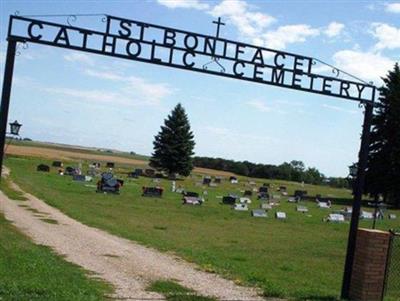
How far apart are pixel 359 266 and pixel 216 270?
4002 mm

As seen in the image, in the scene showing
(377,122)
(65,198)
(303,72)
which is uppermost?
(377,122)

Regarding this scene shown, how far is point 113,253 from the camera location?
15.8m

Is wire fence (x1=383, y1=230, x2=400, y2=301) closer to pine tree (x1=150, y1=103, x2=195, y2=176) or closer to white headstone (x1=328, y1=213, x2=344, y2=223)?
white headstone (x1=328, y1=213, x2=344, y2=223)

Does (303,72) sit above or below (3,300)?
above

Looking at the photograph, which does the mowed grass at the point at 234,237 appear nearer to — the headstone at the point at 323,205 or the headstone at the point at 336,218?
the headstone at the point at 336,218

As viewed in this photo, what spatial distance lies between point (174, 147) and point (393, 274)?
61.1 meters

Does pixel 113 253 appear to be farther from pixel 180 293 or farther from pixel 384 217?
pixel 384 217

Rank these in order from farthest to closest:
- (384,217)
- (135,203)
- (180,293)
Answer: (384,217), (135,203), (180,293)

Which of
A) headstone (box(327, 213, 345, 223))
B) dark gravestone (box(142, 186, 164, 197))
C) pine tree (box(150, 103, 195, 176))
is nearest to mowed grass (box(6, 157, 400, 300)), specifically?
dark gravestone (box(142, 186, 164, 197))

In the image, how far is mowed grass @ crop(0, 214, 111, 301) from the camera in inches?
360

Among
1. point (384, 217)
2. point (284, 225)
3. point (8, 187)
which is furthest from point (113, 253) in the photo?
point (384, 217)

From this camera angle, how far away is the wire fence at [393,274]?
459 inches

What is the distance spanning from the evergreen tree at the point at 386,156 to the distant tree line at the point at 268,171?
144 feet

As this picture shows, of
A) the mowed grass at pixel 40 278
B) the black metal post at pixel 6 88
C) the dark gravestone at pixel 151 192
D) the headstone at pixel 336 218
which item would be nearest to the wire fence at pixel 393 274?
the mowed grass at pixel 40 278
